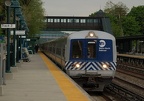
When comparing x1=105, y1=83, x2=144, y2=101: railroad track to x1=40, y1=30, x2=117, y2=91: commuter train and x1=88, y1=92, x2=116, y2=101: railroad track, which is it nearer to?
x1=88, y1=92, x2=116, y2=101: railroad track

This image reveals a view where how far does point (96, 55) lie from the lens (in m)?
18.2

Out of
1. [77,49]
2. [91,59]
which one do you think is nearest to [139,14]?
[77,49]

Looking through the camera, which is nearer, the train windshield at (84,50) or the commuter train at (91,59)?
the commuter train at (91,59)

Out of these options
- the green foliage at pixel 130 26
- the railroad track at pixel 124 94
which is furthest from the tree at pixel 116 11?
the railroad track at pixel 124 94

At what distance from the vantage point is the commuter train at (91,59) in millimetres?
17875

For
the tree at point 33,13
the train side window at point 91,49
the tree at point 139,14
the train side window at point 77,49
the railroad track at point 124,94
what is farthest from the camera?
the tree at point 139,14

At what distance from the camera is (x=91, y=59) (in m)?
18.1

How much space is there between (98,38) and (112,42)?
667 mm

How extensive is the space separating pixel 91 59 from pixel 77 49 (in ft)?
2.67

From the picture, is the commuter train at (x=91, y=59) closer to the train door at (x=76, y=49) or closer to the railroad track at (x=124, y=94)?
the train door at (x=76, y=49)

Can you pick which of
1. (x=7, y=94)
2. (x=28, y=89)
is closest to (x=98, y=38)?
(x=28, y=89)

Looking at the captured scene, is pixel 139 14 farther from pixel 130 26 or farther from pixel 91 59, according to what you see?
pixel 91 59

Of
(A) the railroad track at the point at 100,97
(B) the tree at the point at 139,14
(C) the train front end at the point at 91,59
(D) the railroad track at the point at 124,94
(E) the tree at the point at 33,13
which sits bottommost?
(A) the railroad track at the point at 100,97

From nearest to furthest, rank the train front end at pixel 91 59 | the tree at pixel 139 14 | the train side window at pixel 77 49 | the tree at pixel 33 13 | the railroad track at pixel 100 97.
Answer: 1. the railroad track at pixel 100 97
2. the train front end at pixel 91 59
3. the train side window at pixel 77 49
4. the tree at pixel 33 13
5. the tree at pixel 139 14
